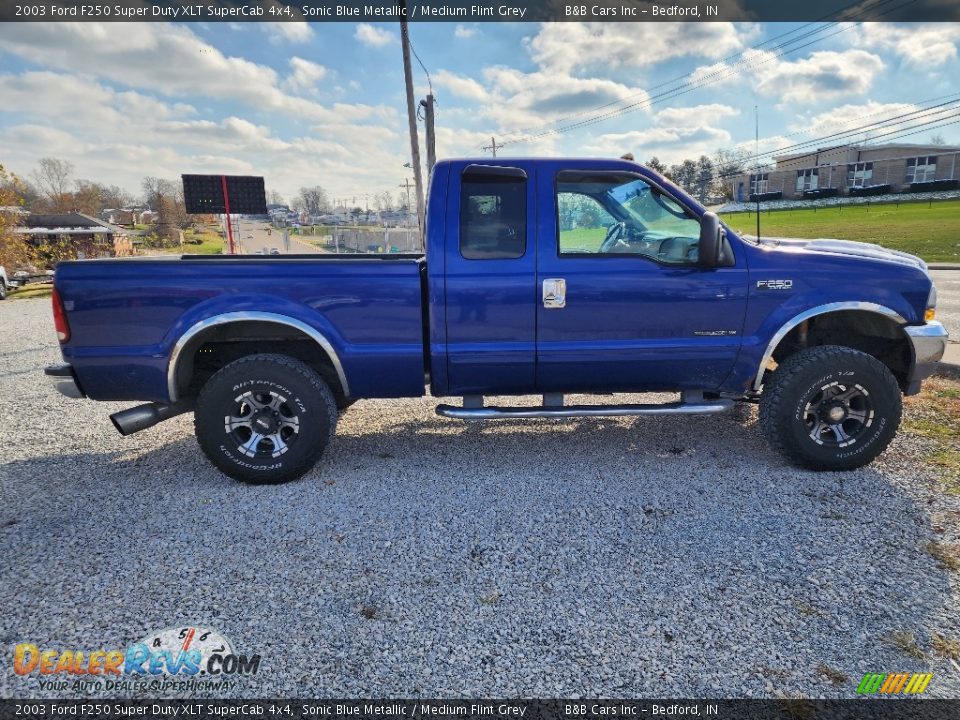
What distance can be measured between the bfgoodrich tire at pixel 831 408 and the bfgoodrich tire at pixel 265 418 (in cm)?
302

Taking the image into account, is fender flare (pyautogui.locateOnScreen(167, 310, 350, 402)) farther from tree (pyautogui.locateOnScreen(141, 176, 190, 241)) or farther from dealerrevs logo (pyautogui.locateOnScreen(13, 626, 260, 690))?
tree (pyautogui.locateOnScreen(141, 176, 190, 241))

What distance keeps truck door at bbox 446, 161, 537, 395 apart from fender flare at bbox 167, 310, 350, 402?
80 cm

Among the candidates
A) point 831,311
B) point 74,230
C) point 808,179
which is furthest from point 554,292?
point 808,179

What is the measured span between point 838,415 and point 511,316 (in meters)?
2.30

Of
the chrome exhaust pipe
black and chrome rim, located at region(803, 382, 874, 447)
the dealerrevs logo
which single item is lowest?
the dealerrevs logo

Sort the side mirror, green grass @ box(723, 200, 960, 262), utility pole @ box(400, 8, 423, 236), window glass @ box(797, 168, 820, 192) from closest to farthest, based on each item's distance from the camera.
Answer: the side mirror, utility pole @ box(400, 8, 423, 236), green grass @ box(723, 200, 960, 262), window glass @ box(797, 168, 820, 192)

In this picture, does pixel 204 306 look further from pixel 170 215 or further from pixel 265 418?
pixel 170 215

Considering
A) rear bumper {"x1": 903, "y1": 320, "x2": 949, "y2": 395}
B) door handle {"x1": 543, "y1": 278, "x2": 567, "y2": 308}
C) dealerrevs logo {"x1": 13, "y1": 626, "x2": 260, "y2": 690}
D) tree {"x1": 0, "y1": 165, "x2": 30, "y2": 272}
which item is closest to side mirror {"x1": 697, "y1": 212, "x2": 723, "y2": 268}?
Answer: door handle {"x1": 543, "y1": 278, "x2": 567, "y2": 308}

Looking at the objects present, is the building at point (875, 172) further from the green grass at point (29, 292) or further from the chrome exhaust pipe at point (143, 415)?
the chrome exhaust pipe at point (143, 415)

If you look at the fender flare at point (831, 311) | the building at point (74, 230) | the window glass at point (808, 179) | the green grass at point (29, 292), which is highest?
the window glass at point (808, 179)

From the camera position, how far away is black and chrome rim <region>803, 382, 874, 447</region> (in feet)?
12.1

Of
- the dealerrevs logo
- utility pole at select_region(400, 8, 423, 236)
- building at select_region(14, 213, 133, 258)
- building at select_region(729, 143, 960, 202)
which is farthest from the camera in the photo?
building at select_region(729, 143, 960, 202)

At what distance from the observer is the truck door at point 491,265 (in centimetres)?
354

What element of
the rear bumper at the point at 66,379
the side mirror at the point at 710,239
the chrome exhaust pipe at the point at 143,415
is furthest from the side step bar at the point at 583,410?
the rear bumper at the point at 66,379
